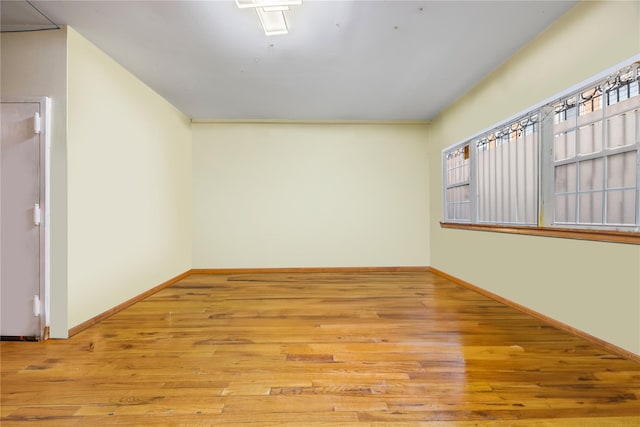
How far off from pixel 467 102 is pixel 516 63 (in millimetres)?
1026

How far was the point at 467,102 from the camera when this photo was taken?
4203 mm

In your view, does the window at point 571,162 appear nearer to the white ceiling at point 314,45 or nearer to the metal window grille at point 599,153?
the metal window grille at point 599,153

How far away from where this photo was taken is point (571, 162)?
8.73ft

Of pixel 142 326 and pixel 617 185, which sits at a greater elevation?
pixel 617 185

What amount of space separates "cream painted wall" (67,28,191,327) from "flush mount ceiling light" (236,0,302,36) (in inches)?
65.8

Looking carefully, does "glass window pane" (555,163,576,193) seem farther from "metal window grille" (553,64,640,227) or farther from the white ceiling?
the white ceiling

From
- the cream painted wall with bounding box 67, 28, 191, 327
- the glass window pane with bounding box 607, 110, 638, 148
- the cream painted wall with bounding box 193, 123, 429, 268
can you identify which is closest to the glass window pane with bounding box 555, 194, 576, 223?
the glass window pane with bounding box 607, 110, 638, 148

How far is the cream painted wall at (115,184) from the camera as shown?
269 centimetres

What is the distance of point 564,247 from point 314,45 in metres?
2.92

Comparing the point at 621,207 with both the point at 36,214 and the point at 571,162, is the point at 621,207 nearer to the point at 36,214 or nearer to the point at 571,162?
the point at 571,162

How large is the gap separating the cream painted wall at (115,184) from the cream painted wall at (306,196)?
2.46ft

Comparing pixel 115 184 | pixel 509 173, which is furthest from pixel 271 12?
pixel 509 173

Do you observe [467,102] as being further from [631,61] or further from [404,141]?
[631,61]

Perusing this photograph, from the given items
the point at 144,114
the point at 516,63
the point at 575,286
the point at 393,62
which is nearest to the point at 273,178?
the point at 144,114
